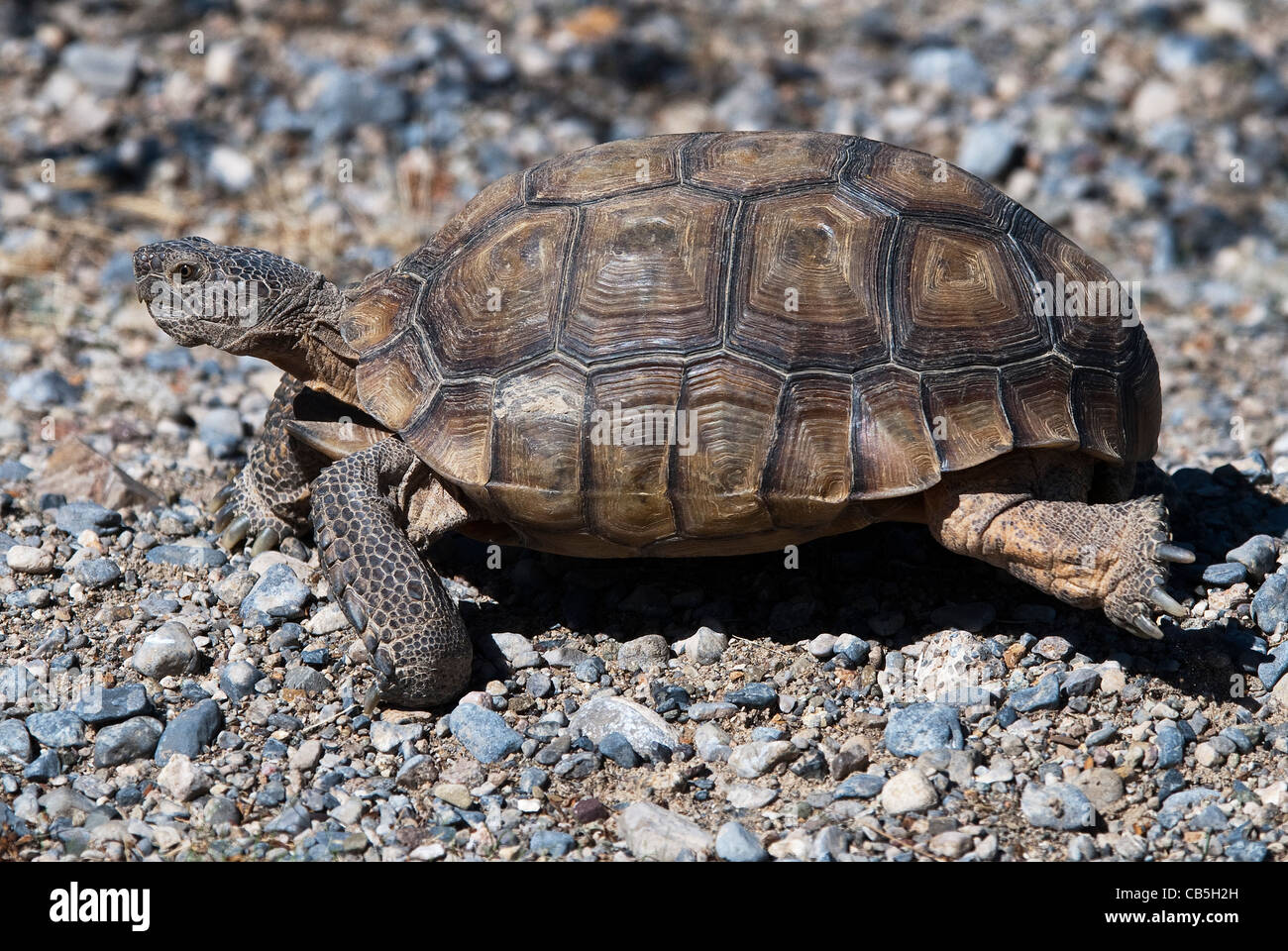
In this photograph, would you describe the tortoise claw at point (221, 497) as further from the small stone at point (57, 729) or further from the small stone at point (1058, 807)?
the small stone at point (1058, 807)

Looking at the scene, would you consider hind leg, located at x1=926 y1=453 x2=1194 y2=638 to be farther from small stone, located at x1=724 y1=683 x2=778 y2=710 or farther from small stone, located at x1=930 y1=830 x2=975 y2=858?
small stone, located at x1=930 y1=830 x2=975 y2=858

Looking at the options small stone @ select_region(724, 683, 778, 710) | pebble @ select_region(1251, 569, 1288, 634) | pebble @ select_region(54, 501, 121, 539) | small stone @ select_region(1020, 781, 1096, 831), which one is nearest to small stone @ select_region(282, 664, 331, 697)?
pebble @ select_region(54, 501, 121, 539)

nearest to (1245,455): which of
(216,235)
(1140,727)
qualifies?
(1140,727)

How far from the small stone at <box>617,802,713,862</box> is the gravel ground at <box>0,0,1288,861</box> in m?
0.01

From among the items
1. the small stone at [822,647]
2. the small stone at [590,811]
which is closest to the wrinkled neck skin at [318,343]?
the small stone at [590,811]

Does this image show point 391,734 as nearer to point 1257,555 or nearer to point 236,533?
point 236,533

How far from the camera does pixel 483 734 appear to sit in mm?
4199

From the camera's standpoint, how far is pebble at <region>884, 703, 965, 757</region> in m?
4.11

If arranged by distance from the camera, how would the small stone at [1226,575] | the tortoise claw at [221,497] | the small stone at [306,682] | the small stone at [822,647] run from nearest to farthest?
the small stone at [306,682] < the small stone at [822,647] < the small stone at [1226,575] < the tortoise claw at [221,497]

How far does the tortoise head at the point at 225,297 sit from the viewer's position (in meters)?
4.77

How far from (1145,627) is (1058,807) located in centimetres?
68

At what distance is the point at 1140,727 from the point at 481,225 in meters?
2.99

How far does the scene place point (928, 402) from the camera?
4184 mm

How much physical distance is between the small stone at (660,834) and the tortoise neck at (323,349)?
2014 millimetres
